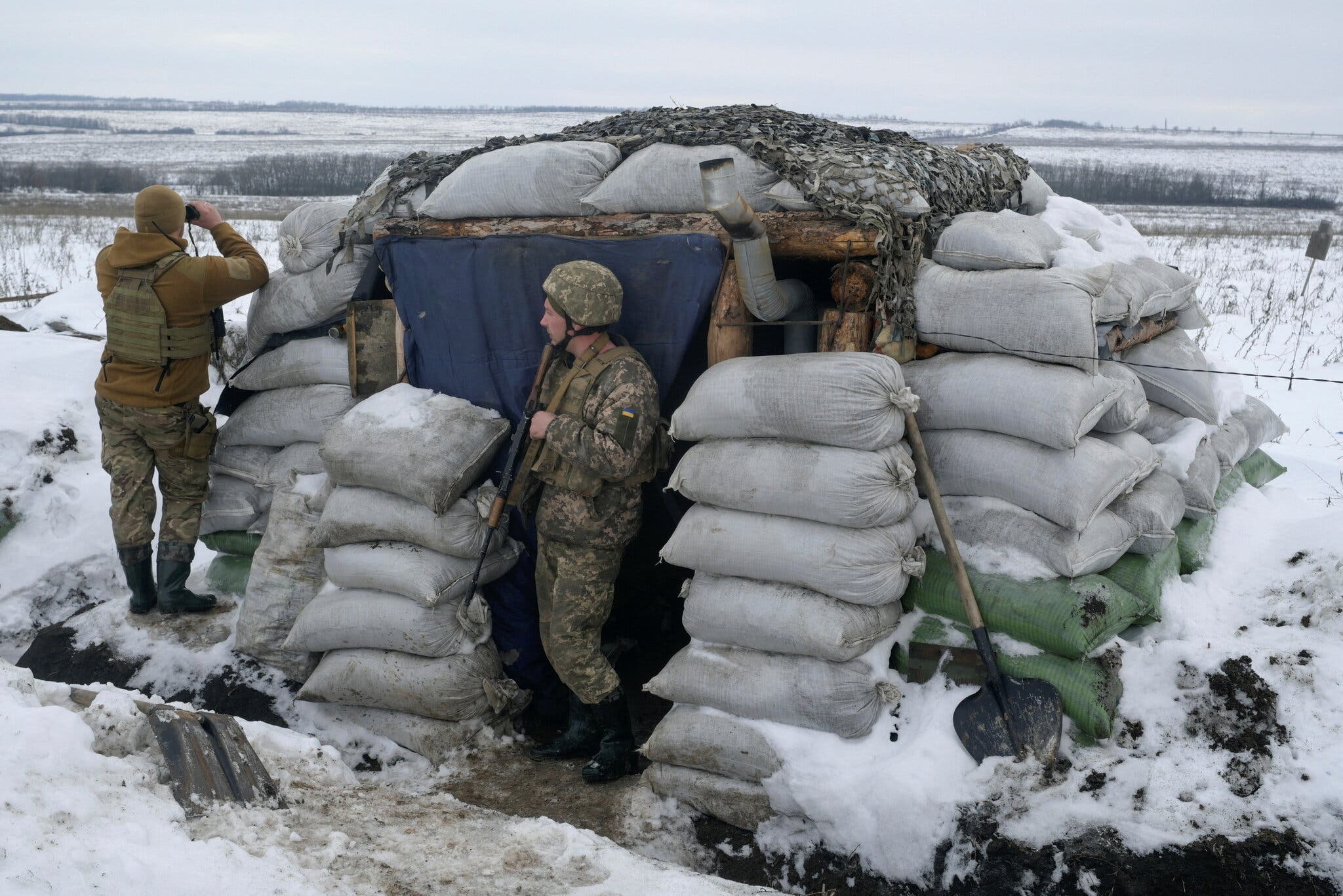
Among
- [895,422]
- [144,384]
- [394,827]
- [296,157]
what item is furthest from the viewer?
[296,157]

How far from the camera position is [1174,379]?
4.40 meters

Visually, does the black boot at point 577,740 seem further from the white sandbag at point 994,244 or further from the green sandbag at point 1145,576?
the white sandbag at point 994,244

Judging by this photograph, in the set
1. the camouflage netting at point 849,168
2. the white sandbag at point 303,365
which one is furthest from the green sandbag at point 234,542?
the camouflage netting at point 849,168

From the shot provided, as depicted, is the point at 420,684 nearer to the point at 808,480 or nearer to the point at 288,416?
the point at 288,416

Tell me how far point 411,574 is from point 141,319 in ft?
6.21

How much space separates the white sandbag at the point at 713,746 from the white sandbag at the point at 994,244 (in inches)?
77.2

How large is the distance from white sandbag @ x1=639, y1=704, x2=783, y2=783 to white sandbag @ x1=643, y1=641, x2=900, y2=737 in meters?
0.05

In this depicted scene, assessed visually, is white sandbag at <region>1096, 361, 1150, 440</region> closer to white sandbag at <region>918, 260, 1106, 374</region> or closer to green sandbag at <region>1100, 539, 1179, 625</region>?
white sandbag at <region>918, 260, 1106, 374</region>

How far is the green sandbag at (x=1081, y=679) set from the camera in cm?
330

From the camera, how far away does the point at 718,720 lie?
3619 millimetres

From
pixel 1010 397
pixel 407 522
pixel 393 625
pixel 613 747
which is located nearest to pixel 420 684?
pixel 393 625

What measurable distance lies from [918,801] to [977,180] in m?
3.17

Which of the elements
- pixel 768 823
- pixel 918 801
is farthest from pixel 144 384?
pixel 918 801

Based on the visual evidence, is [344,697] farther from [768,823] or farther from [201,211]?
[201,211]
